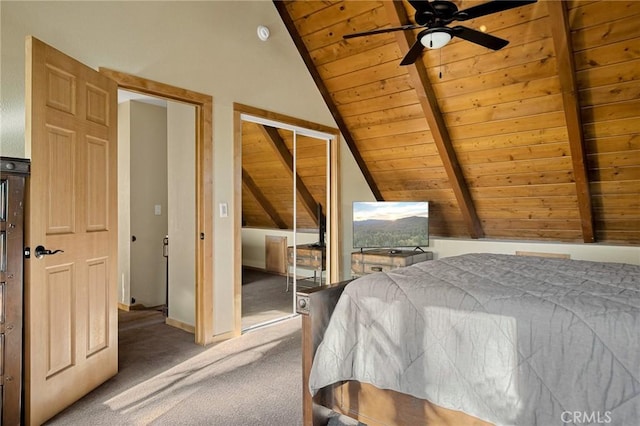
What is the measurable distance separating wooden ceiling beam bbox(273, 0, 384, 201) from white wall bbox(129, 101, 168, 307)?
1.91 metres

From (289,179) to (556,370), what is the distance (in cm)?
356

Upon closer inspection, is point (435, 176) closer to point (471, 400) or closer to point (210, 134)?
point (210, 134)

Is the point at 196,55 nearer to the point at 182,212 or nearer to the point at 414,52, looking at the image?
the point at 182,212

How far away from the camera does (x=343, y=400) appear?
2.03 metres

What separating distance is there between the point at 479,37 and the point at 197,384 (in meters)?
2.93

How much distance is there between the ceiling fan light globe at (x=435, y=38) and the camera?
2545 mm

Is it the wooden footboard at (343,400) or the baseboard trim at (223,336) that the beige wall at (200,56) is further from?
the wooden footboard at (343,400)

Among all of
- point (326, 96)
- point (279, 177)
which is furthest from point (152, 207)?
point (326, 96)

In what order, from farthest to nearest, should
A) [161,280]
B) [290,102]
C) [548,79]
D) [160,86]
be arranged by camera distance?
[161,280] < [290,102] < [548,79] < [160,86]

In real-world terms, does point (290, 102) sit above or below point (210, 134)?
above

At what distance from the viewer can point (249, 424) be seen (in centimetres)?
220

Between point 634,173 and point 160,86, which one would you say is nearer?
point 160,86

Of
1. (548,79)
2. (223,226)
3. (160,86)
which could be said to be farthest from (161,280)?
(548,79)
